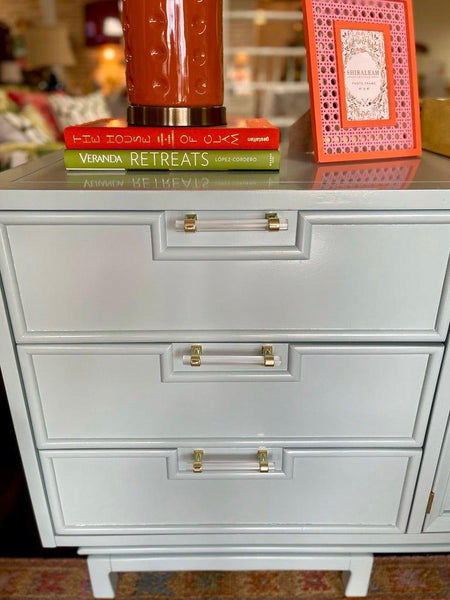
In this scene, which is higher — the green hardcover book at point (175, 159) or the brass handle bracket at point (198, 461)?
the green hardcover book at point (175, 159)

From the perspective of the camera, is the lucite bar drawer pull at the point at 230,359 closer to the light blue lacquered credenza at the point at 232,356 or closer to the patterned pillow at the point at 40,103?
the light blue lacquered credenza at the point at 232,356

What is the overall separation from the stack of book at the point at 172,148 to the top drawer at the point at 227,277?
11 centimetres

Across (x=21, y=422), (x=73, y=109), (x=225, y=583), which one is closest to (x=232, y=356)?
(x=21, y=422)

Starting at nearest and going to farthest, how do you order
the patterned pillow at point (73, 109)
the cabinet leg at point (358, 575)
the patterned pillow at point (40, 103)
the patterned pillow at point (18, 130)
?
the cabinet leg at point (358, 575) < the patterned pillow at point (18, 130) < the patterned pillow at point (40, 103) < the patterned pillow at point (73, 109)

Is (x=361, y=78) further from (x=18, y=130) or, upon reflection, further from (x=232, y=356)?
(x=18, y=130)

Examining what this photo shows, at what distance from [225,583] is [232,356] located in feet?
1.86

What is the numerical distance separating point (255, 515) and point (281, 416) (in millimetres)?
209

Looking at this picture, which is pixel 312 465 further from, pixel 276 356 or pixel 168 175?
pixel 168 175

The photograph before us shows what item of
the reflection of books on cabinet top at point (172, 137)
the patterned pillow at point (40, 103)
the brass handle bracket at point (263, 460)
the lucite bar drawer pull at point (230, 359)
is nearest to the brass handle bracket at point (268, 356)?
the lucite bar drawer pull at point (230, 359)

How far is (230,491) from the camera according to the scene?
0.77 meters

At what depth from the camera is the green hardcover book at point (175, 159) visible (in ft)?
2.12

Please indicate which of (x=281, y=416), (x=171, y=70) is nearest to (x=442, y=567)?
(x=281, y=416)

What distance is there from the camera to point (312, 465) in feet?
2.44

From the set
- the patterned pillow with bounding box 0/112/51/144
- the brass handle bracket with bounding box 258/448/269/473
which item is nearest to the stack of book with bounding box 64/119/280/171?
the brass handle bracket with bounding box 258/448/269/473
